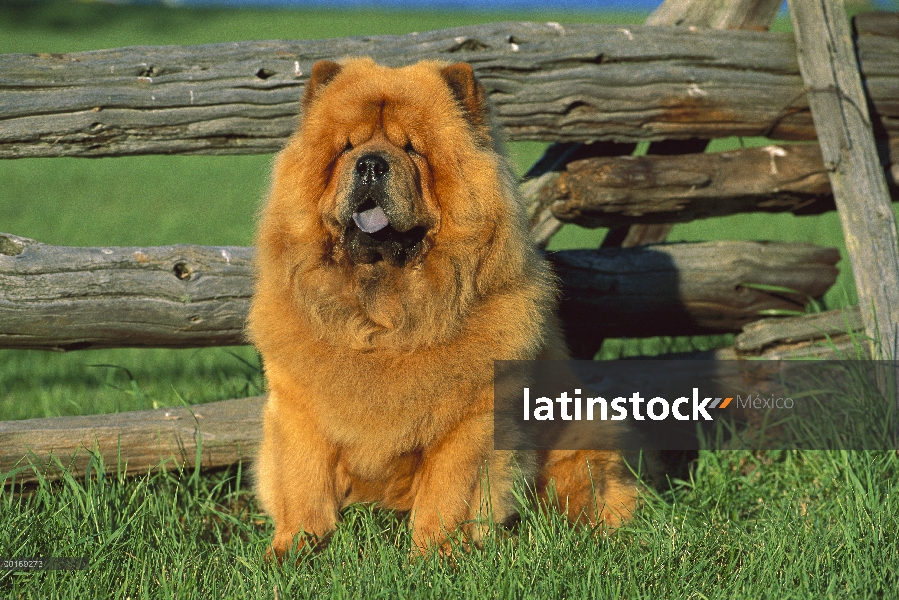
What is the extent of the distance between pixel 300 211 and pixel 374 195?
1.18 feet

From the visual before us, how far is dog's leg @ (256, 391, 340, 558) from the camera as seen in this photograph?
3041 mm

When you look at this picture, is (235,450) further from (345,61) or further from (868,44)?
(868,44)

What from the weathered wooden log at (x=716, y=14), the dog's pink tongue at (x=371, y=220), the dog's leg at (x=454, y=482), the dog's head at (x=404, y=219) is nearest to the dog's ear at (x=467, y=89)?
the dog's head at (x=404, y=219)

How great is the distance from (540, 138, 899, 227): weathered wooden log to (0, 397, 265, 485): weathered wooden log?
1.90 meters

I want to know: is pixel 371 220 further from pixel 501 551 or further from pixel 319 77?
pixel 501 551

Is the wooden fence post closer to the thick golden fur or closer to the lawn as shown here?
the lawn

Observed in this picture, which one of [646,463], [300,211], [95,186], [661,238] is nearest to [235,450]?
[300,211]

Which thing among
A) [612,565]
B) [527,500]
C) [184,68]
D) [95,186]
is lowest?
[612,565]

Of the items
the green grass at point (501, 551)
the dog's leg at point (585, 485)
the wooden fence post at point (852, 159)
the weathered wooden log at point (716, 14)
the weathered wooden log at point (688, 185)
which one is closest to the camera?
the green grass at point (501, 551)

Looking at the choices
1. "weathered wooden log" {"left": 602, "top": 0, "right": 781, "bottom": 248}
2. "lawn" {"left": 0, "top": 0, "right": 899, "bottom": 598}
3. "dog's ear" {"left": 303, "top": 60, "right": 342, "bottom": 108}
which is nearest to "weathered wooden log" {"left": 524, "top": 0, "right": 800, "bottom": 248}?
"weathered wooden log" {"left": 602, "top": 0, "right": 781, "bottom": 248}

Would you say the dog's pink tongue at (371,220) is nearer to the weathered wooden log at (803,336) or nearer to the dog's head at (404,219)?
the dog's head at (404,219)

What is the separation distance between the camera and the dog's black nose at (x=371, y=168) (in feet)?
9.26

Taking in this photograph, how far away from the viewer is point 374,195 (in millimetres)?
2844

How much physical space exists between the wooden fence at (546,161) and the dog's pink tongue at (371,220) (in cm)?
121
